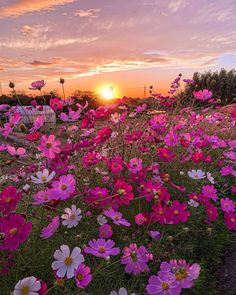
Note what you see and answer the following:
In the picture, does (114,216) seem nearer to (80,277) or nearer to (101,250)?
(101,250)

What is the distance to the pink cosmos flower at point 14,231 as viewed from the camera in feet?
5.03

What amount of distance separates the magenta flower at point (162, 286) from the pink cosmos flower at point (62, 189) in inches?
22.6

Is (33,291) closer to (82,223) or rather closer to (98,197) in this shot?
(98,197)

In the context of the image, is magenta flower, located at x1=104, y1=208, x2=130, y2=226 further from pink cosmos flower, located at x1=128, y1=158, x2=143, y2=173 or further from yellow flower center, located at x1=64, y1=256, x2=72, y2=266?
pink cosmos flower, located at x1=128, y1=158, x2=143, y2=173

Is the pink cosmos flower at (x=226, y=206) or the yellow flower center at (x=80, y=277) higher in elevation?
the yellow flower center at (x=80, y=277)

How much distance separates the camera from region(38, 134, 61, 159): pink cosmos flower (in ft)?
7.06

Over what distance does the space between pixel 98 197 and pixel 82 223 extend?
384 millimetres

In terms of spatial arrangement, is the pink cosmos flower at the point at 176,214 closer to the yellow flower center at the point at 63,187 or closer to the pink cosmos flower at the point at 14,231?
the yellow flower center at the point at 63,187

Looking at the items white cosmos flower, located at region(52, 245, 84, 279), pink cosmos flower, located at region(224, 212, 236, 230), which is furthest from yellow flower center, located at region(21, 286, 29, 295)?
pink cosmos flower, located at region(224, 212, 236, 230)

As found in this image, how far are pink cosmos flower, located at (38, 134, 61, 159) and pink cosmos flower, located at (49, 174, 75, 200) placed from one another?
31 cm

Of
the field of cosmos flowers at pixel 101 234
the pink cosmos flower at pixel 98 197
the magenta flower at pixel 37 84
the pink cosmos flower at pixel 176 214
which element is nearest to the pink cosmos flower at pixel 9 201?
the field of cosmos flowers at pixel 101 234

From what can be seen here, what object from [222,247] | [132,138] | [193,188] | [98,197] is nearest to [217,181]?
[193,188]

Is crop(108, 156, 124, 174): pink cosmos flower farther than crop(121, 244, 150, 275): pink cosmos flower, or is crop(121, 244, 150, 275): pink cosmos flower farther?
crop(108, 156, 124, 174): pink cosmos flower

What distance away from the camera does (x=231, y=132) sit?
19.0 feet
